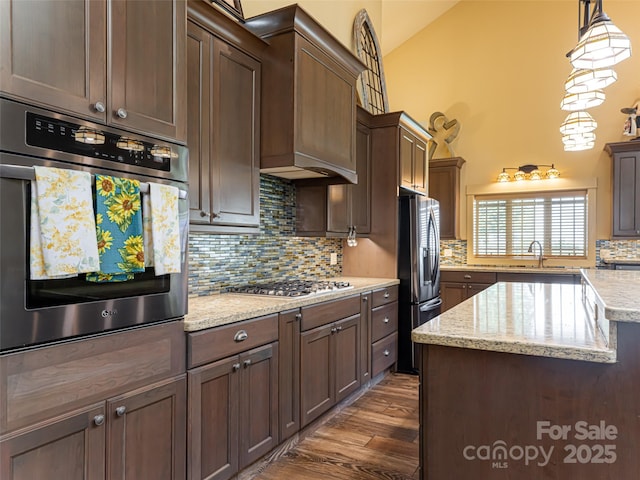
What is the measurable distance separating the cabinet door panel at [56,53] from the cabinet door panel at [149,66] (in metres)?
0.06

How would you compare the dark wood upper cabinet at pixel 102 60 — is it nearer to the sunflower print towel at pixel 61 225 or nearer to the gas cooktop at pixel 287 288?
the sunflower print towel at pixel 61 225

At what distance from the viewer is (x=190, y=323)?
1828mm

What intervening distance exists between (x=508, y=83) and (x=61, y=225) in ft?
19.7

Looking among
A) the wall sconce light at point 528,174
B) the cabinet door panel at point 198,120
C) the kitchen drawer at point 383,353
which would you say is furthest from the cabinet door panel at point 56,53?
the wall sconce light at point 528,174

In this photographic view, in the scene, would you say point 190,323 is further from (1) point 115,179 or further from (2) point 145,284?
(1) point 115,179

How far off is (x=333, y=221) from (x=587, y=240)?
3775mm

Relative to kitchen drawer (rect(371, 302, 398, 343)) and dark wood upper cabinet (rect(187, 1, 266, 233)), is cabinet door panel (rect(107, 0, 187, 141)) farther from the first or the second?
kitchen drawer (rect(371, 302, 398, 343))

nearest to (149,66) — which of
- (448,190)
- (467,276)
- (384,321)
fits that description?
(384,321)

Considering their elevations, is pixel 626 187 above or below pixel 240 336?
above

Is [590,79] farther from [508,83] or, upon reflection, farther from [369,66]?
[508,83]

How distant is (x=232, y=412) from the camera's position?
2061 millimetres

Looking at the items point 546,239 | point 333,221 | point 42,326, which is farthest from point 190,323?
point 546,239

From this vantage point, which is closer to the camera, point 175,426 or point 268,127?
point 175,426

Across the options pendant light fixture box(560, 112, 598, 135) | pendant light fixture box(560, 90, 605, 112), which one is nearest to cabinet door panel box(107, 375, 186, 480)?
pendant light fixture box(560, 90, 605, 112)
